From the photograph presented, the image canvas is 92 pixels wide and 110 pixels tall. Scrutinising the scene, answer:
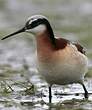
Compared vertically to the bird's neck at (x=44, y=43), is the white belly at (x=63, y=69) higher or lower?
lower

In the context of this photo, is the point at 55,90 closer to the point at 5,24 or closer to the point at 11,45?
the point at 11,45

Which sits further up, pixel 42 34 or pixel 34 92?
pixel 42 34

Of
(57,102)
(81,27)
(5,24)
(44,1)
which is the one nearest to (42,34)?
(57,102)

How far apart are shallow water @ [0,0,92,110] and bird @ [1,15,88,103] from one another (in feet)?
1.61

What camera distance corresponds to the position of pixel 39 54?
1230 cm

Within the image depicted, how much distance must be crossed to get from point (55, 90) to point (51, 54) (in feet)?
5.94

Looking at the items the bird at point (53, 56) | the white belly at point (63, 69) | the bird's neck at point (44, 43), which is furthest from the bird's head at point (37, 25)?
the white belly at point (63, 69)

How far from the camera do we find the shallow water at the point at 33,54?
39.8ft

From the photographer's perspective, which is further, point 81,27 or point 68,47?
point 81,27

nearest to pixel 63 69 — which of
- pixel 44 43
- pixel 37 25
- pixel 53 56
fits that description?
pixel 53 56

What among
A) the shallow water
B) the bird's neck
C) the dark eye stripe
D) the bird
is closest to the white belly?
the bird

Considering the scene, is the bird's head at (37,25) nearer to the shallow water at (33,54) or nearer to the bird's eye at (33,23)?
the bird's eye at (33,23)

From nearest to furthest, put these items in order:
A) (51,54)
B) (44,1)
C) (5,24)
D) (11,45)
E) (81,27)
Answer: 1. (51,54)
2. (11,45)
3. (81,27)
4. (5,24)
5. (44,1)

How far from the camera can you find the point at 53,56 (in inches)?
480
